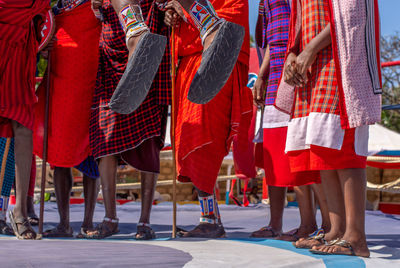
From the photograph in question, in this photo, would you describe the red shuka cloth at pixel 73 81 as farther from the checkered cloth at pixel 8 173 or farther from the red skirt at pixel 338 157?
the red skirt at pixel 338 157

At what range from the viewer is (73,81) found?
2.88 m

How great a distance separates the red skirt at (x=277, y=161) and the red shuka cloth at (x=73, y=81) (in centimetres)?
108

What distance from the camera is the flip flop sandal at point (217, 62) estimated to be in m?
2.10

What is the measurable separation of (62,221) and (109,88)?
80 centimetres

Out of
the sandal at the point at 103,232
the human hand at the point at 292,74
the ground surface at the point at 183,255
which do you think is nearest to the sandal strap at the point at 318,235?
the ground surface at the point at 183,255

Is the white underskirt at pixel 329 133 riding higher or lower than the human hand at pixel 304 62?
lower

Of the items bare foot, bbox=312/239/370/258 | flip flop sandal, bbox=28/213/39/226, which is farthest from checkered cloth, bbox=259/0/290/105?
flip flop sandal, bbox=28/213/39/226

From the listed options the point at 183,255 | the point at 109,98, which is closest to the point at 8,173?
the point at 109,98

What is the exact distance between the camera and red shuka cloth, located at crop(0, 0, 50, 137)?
8.08 feet

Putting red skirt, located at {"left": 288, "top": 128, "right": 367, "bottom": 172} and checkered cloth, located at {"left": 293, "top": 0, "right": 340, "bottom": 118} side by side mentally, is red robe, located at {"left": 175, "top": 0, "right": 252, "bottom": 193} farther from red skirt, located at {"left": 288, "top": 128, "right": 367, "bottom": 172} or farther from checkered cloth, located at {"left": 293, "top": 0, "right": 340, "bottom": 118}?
red skirt, located at {"left": 288, "top": 128, "right": 367, "bottom": 172}

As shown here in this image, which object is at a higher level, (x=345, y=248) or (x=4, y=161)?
(x=4, y=161)

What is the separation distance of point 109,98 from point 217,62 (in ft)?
2.71

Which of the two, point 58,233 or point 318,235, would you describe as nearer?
point 318,235

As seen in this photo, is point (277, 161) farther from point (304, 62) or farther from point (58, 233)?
point (58, 233)
